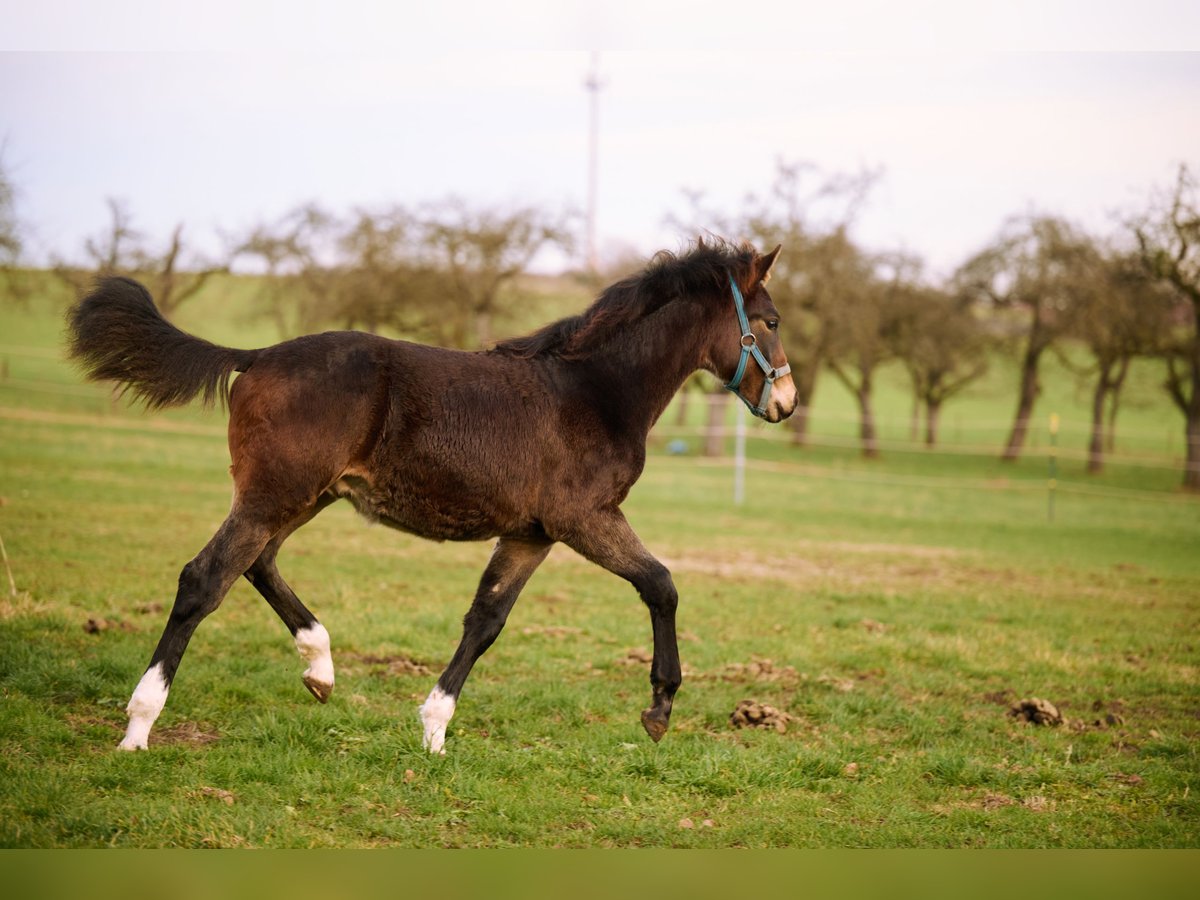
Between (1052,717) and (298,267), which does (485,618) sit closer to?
(1052,717)

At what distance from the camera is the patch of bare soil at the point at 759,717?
6.21 m

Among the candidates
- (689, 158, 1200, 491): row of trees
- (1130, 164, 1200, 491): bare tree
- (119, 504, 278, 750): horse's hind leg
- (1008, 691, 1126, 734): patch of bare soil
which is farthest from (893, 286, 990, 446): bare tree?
(119, 504, 278, 750): horse's hind leg

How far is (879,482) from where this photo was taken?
1226 inches

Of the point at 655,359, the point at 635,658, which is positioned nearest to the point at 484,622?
the point at 655,359

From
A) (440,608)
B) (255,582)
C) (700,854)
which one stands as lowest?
(440,608)

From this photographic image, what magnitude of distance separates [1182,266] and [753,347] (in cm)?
3194

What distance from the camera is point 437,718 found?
5379mm

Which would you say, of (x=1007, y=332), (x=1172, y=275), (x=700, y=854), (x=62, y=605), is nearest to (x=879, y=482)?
(x=1172, y=275)

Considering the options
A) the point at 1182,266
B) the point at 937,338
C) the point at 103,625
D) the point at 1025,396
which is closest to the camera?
the point at 103,625

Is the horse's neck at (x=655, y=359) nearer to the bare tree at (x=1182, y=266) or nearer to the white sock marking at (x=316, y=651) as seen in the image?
the white sock marking at (x=316, y=651)

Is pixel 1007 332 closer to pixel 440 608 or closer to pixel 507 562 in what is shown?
pixel 440 608

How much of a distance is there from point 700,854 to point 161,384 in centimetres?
355

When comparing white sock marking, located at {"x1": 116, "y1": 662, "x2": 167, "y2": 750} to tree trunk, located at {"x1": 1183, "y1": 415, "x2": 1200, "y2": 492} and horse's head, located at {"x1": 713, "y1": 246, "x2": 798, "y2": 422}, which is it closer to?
horse's head, located at {"x1": 713, "y1": 246, "x2": 798, "y2": 422}

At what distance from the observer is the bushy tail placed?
5289mm
